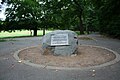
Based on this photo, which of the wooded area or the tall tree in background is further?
the wooded area

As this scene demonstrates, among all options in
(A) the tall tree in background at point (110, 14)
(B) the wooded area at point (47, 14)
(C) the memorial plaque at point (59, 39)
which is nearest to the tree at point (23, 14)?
(B) the wooded area at point (47, 14)

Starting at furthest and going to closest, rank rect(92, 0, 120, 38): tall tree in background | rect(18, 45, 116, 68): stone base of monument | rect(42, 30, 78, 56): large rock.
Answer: rect(92, 0, 120, 38): tall tree in background → rect(42, 30, 78, 56): large rock → rect(18, 45, 116, 68): stone base of monument

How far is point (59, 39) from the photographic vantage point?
8.88 m

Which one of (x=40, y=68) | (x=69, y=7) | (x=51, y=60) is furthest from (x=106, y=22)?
(x=40, y=68)

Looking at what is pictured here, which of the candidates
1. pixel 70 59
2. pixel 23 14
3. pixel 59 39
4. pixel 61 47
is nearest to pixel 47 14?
pixel 23 14

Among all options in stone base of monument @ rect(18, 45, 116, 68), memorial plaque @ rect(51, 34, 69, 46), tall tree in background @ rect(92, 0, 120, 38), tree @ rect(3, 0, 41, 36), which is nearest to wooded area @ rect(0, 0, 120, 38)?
tree @ rect(3, 0, 41, 36)

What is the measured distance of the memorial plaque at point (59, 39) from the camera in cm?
877

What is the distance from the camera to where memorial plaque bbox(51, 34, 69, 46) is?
877cm

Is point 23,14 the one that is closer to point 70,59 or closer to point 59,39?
point 59,39

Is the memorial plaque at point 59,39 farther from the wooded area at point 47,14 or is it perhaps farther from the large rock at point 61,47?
the wooded area at point 47,14

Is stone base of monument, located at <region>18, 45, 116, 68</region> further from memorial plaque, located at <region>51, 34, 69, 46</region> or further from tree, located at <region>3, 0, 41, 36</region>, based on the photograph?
tree, located at <region>3, 0, 41, 36</region>

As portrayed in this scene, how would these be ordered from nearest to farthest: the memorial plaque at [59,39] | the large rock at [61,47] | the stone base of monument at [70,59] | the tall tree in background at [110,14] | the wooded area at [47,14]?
the stone base of monument at [70,59] → the large rock at [61,47] → the memorial plaque at [59,39] → the tall tree in background at [110,14] → the wooded area at [47,14]

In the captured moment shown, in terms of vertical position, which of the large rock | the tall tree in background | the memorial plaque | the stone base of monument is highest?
the tall tree in background

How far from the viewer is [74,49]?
8.73 meters
